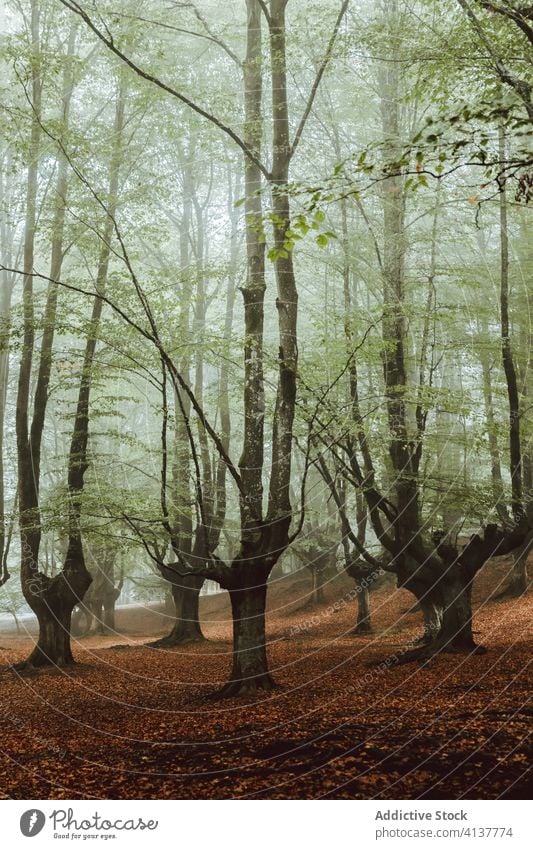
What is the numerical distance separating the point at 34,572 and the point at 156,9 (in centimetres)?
658

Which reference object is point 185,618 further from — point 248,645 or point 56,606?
point 248,645

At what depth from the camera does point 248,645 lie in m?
5.72

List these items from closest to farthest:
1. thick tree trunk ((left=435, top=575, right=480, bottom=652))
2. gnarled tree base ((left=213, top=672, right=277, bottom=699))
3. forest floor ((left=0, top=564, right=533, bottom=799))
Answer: forest floor ((left=0, top=564, right=533, bottom=799)), gnarled tree base ((left=213, top=672, right=277, bottom=699)), thick tree trunk ((left=435, top=575, right=480, bottom=652))

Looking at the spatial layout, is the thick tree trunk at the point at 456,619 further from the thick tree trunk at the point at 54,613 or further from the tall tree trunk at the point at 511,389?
the thick tree trunk at the point at 54,613

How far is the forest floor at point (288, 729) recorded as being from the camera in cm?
407

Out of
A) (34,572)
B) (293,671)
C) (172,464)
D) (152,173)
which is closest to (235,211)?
(152,173)

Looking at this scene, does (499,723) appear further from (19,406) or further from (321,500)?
(321,500)

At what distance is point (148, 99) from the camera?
780 cm

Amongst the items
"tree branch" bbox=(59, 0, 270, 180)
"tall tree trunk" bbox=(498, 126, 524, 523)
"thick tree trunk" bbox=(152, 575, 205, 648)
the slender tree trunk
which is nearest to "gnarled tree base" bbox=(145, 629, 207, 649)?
"thick tree trunk" bbox=(152, 575, 205, 648)

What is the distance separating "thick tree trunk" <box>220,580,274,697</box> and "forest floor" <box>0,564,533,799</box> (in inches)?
6.8

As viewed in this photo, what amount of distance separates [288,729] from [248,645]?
1.06 metres

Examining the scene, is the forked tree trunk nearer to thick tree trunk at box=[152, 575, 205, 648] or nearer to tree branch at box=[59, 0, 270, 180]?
thick tree trunk at box=[152, 575, 205, 648]

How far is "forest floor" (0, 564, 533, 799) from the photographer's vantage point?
13.3 ft
